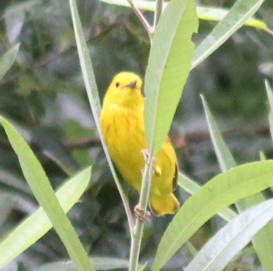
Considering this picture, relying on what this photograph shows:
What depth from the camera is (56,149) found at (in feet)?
4.30

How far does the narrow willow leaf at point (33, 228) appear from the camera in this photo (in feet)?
2.20

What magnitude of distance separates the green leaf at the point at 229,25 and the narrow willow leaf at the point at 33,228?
0.23 meters

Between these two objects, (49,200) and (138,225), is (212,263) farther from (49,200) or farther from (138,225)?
(49,200)

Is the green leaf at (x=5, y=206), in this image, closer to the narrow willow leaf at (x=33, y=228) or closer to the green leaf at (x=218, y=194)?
the narrow willow leaf at (x=33, y=228)

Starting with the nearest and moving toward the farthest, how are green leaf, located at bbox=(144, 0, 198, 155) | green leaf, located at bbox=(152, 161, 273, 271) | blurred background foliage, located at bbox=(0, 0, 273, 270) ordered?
green leaf, located at bbox=(144, 0, 198, 155)
green leaf, located at bbox=(152, 161, 273, 271)
blurred background foliage, located at bbox=(0, 0, 273, 270)

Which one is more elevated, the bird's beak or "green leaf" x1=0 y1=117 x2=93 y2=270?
the bird's beak

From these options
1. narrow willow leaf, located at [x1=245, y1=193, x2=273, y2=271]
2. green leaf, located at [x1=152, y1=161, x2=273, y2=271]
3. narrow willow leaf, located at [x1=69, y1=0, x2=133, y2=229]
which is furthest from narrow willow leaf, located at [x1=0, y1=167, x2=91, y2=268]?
narrow willow leaf, located at [x1=245, y1=193, x2=273, y2=271]

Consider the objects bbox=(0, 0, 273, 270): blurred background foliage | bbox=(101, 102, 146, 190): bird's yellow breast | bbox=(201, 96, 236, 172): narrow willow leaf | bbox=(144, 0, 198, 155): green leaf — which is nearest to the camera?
bbox=(144, 0, 198, 155): green leaf

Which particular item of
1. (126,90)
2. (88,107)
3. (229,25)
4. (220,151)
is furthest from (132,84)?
(229,25)

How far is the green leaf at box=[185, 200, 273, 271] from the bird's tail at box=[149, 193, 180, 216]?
0.76m

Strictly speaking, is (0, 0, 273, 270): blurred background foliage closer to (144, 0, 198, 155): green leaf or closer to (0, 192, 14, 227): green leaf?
(0, 192, 14, 227): green leaf

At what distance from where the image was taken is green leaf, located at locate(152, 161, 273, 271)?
55 cm

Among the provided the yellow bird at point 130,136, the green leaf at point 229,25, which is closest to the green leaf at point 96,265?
the yellow bird at point 130,136

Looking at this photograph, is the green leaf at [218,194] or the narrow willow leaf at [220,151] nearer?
A: the green leaf at [218,194]
